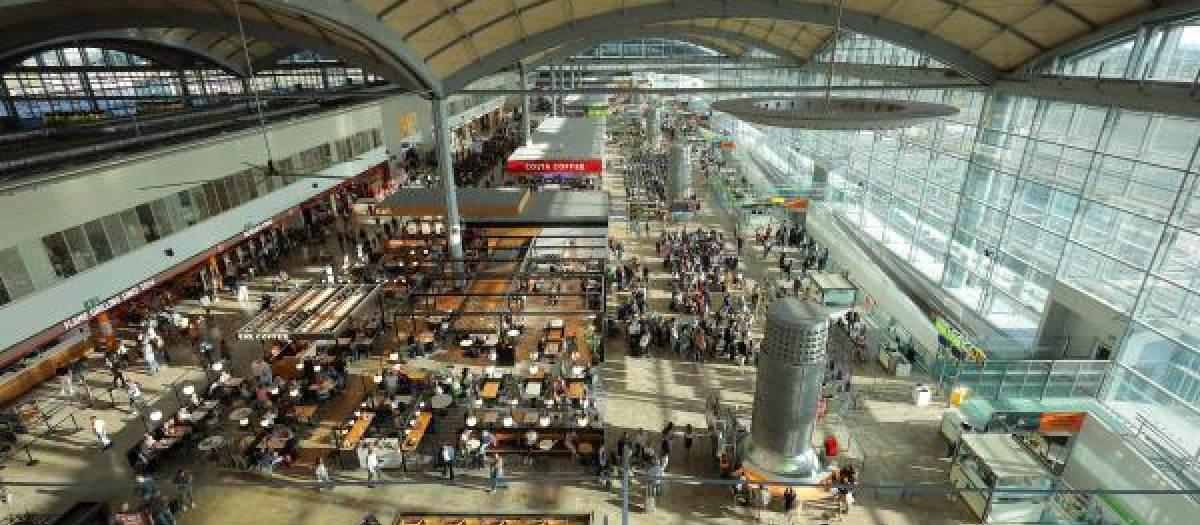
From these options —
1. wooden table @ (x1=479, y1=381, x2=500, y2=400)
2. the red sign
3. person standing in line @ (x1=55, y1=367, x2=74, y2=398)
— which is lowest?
person standing in line @ (x1=55, y1=367, x2=74, y2=398)

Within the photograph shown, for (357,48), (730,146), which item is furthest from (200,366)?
(730,146)

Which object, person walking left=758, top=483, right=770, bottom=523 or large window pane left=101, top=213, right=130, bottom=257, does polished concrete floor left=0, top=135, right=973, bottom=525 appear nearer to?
person walking left=758, top=483, right=770, bottom=523

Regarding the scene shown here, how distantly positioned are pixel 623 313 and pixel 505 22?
31.5 ft

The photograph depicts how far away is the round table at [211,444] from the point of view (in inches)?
498

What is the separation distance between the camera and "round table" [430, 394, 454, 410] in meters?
13.8

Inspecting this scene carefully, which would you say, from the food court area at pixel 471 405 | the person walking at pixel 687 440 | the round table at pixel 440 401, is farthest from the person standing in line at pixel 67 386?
the person walking at pixel 687 440

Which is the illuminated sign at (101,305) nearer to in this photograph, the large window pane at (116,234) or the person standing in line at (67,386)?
the large window pane at (116,234)

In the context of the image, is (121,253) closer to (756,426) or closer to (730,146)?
(756,426)

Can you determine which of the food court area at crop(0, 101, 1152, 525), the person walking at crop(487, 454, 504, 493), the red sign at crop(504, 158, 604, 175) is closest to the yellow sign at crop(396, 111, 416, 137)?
the red sign at crop(504, 158, 604, 175)

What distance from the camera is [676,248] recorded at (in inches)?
993

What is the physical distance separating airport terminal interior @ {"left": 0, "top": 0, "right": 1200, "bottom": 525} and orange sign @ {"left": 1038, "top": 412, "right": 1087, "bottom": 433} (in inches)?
2.7

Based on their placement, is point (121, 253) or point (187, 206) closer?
point (121, 253)

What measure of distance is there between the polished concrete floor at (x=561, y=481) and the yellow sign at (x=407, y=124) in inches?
775

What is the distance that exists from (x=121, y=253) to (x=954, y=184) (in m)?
23.8
